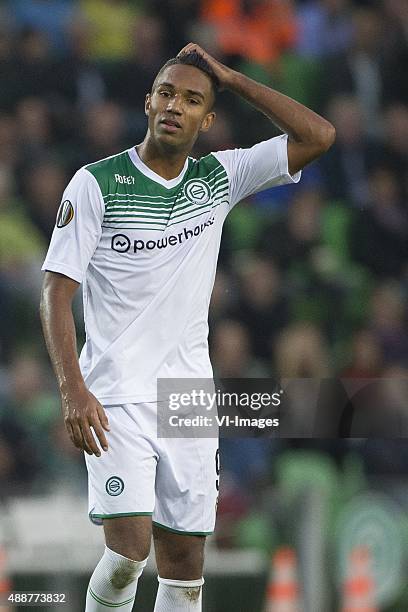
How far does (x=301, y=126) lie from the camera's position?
314cm

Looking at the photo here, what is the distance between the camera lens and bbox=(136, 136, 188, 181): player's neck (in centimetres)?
Result: 312

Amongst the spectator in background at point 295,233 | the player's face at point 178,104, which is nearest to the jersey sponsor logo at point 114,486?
the player's face at point 178,104

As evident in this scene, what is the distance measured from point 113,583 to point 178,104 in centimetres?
129

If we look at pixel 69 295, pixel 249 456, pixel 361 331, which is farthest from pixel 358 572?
pixel 69 295

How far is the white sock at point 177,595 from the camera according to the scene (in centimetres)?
305

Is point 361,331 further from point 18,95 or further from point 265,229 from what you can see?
point 18,95

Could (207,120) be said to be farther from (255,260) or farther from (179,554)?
(255,260)

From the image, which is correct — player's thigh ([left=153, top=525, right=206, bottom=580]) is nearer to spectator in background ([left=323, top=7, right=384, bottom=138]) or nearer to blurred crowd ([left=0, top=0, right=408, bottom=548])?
blurred crowd ([left=0, top=0, right=408, bottom=548])

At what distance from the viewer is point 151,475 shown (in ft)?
9.76

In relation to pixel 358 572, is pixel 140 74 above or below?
above

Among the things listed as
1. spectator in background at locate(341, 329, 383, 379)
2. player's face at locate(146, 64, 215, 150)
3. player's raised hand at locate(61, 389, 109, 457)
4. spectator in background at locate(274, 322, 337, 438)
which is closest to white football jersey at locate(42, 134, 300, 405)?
player's face at locate(146, 64, 215, 150)

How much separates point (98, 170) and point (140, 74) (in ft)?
7.12

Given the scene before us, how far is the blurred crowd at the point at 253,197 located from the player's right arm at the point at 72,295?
5.63 ft

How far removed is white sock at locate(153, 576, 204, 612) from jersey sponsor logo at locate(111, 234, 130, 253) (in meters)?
0.91
